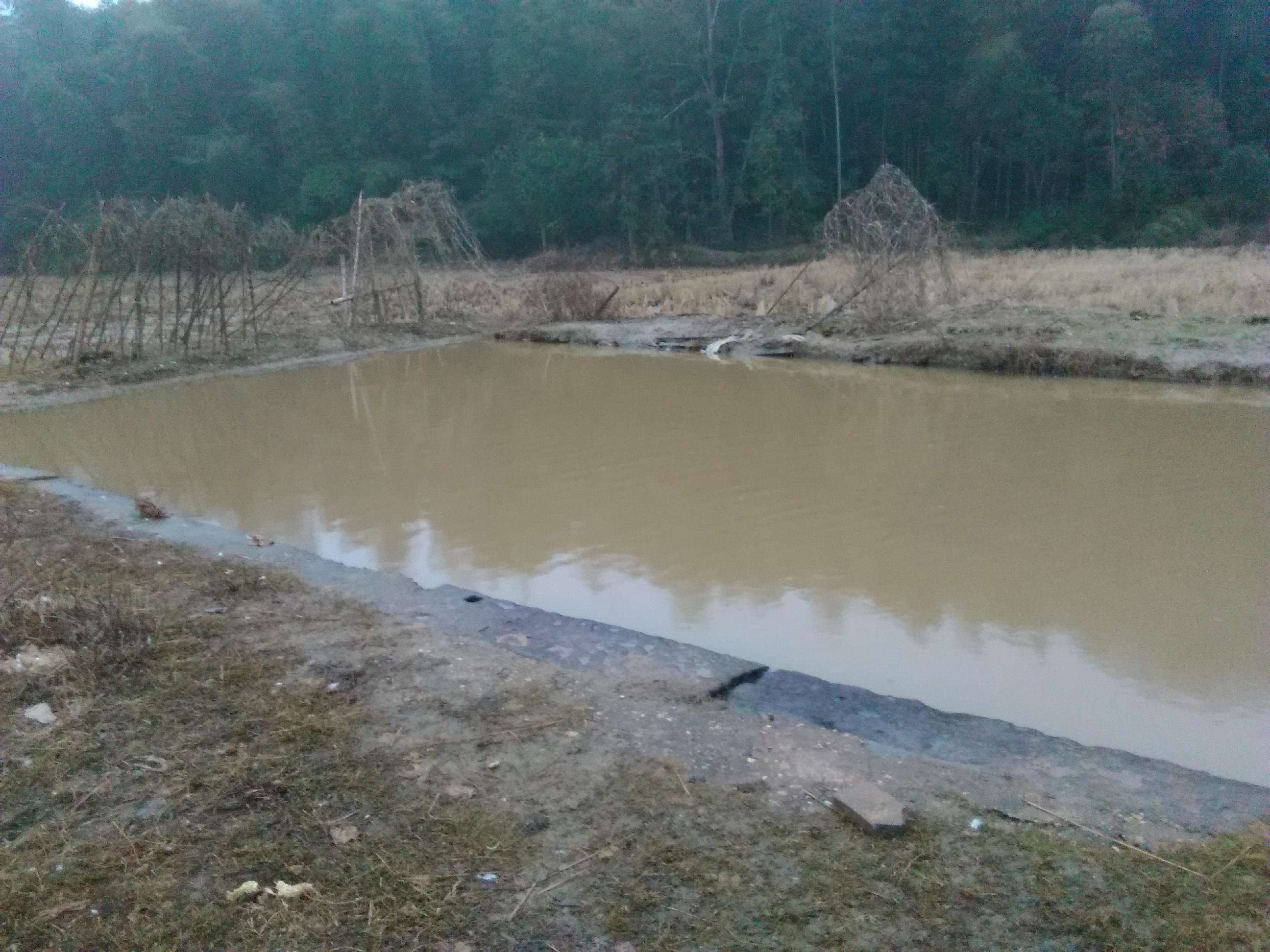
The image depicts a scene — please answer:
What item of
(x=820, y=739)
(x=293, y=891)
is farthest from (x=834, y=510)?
(x=293, y=891)

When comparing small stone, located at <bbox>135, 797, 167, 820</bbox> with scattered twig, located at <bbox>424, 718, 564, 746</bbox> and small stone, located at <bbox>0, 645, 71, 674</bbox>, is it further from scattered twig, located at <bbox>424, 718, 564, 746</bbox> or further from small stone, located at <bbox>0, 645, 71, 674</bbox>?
small stone, located at <bbox>0, 645, 71, 674</bbox>

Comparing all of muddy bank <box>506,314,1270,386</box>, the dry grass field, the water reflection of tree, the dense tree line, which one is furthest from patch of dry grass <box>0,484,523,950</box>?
the dense tree line

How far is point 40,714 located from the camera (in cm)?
353

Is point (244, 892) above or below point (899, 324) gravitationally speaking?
below

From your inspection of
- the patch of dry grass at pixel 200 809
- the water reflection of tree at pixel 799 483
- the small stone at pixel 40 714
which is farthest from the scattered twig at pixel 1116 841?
the small stone at pixel 40 714

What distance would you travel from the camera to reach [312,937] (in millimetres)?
2404

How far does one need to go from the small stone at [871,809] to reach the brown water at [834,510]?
1.36m

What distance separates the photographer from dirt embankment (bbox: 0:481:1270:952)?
243 cm

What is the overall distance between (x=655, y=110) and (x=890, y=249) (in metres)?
20.3

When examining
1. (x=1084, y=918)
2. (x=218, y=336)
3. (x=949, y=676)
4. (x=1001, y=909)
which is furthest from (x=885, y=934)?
(x=218, y=336)

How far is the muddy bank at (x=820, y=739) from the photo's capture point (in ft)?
9.77

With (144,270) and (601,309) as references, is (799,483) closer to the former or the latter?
(601,309)

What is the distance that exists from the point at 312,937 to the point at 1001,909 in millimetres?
1701

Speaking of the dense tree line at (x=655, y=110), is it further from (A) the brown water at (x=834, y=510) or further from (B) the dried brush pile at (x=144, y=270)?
(A) the brown water at (x=834, y=510)
